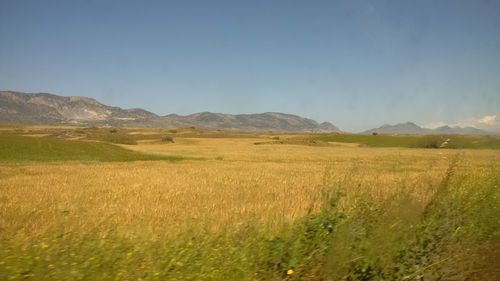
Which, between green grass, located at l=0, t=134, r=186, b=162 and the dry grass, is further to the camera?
green grass, located at l=0, t=134, r=186, b=162

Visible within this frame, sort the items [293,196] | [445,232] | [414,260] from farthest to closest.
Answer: [293,196]
[445,232]
[414,260]

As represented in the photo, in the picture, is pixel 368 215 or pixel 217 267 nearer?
pixel 217 267

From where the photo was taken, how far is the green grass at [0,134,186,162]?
4178 cm

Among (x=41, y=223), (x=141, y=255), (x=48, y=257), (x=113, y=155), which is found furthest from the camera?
(x=113, y=155)

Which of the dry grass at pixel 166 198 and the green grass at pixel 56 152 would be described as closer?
the dry grass at pixel 166 198

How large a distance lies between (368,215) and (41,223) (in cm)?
736

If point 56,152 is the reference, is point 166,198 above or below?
above

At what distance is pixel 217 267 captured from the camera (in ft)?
18.3

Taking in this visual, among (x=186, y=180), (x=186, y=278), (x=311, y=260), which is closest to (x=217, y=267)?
(x=186, y=278)

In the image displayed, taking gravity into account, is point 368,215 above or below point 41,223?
above

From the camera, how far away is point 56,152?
4550 centimetres

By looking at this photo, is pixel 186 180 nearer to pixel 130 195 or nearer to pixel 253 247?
pixel 130 195

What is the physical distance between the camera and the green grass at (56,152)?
41.8 metres

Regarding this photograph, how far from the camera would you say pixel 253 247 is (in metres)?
6.38
